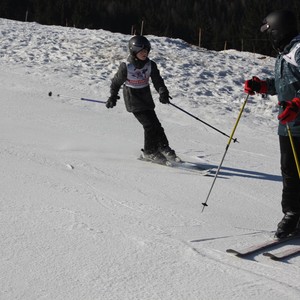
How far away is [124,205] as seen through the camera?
456cm

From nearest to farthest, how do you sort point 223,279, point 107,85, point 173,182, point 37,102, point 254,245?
1. point 223,279
2. point 254,245
3. point 173,182
4. point 37,102
5. point 107,85

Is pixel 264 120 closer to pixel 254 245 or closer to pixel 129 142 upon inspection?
pixel 129 142

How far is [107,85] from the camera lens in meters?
12.1

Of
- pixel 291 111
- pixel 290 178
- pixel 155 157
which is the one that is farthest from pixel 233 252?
pixel 155 157

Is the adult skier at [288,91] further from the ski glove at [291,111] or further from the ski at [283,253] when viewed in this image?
the ski at [283,253]

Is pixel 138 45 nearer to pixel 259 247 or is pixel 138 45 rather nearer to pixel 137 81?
pixel 137 81

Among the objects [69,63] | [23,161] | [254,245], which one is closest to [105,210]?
[254,245]

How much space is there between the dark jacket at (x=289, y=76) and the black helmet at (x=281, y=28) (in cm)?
9

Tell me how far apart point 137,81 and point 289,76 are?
295cm

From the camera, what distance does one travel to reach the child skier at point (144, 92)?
6.42 meters

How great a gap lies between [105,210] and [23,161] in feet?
5.71

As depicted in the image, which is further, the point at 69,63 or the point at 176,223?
the point at 69,63

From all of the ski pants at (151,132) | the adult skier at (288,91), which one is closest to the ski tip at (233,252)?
the adult skier at (288,91)

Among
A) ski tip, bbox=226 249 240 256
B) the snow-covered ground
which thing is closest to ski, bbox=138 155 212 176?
the snow-covered ground
